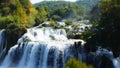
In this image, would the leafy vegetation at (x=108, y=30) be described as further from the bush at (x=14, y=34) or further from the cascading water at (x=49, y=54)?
the bush at (x=14, y=34)

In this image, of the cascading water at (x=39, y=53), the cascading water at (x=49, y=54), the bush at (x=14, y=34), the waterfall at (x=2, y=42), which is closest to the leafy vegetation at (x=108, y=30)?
the cascading water at (x=49, y=54)

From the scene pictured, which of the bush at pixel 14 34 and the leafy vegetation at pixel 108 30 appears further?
the bush at pixel 14 34

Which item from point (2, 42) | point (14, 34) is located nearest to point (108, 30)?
point (14, 34)

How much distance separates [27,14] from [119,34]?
104 ft

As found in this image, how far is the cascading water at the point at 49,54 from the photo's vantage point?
3228 centimetres

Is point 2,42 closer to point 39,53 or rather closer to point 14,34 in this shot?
point 14,34

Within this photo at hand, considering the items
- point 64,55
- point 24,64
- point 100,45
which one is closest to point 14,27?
point 24,64

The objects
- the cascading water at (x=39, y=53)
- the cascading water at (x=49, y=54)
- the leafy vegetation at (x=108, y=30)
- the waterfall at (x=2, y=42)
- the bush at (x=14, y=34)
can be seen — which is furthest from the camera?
the waterfall at (x=2, y=42)

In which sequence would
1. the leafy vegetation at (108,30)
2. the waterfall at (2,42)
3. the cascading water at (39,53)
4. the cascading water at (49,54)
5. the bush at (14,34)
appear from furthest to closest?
the waterfall at (2,42) → the bush at (14,34) → the cascading water at (39,53) → the cascading water at (49,54) → the leafy vegetation at (108,30)

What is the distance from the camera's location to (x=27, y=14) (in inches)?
2425

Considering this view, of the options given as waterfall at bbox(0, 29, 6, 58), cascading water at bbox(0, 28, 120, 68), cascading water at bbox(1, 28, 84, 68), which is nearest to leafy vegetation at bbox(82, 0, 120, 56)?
cascading water at bbox(0, 28, 120, 68)

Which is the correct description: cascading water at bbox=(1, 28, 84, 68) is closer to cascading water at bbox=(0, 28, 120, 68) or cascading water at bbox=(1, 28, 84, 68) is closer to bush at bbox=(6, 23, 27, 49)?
cascading water at bbox=(0, 28, 120, 68)

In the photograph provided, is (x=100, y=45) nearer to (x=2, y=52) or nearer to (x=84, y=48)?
(x=84, y=48)

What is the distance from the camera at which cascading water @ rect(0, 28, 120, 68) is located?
3228cm
